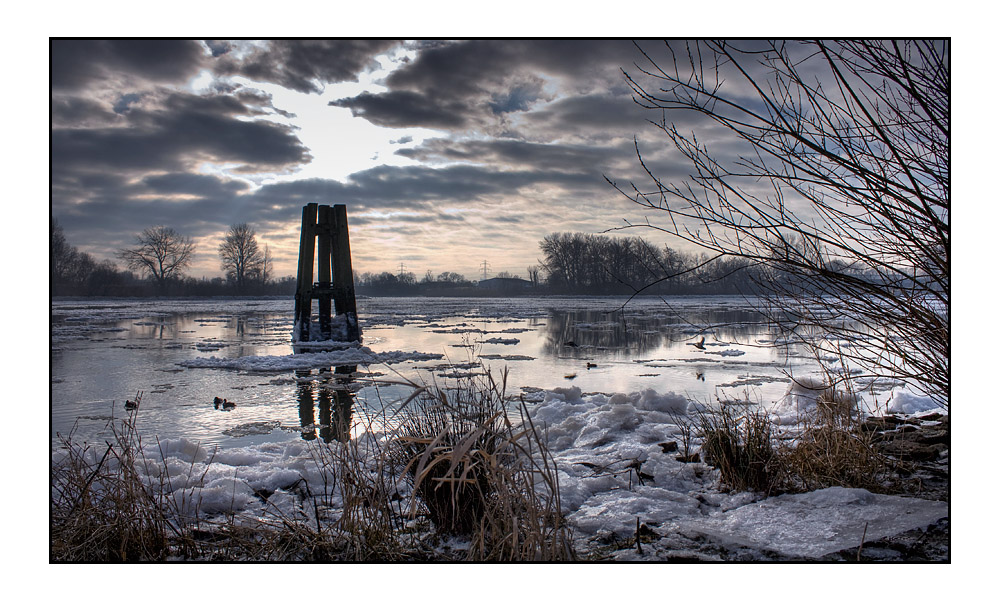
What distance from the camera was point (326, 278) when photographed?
37.7 feet

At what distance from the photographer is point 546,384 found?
7.23 metres

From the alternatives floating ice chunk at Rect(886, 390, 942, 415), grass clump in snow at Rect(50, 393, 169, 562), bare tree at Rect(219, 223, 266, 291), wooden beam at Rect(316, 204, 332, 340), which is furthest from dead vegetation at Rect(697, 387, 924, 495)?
bare tree at Rect(219, 223, 266, 291)

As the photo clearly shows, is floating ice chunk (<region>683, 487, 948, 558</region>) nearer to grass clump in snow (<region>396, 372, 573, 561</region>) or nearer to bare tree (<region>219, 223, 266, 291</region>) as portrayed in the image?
grass clump in snow (<region>396, 372, 573, 561</region>)

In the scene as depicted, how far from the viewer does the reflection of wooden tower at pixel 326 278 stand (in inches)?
440

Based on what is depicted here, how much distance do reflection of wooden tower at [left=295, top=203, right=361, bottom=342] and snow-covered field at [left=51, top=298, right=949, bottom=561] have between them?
679 millimetres

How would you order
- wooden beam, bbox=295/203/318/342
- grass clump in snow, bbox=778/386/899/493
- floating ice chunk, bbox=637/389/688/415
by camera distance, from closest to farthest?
grass clump in snow, bbox=778/386/899/493 < floating ice chunk, bbox=637/389/688/415 < wooden beam, bbox=295/203/318/342

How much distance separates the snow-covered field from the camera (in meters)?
2.61

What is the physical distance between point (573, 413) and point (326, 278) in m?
7.68

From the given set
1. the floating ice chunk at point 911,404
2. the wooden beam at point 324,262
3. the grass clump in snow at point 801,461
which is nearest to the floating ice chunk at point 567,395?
the grass clump in snow at point 801,461

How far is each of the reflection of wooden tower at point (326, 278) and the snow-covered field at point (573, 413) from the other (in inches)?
26.7

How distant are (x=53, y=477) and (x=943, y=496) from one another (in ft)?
14.4

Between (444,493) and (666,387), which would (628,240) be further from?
(666,387)

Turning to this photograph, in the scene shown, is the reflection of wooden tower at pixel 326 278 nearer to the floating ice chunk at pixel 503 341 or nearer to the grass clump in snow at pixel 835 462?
the floating ice chunk at pixel 503 341

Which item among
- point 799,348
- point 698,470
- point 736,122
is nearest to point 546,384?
point 698,470
